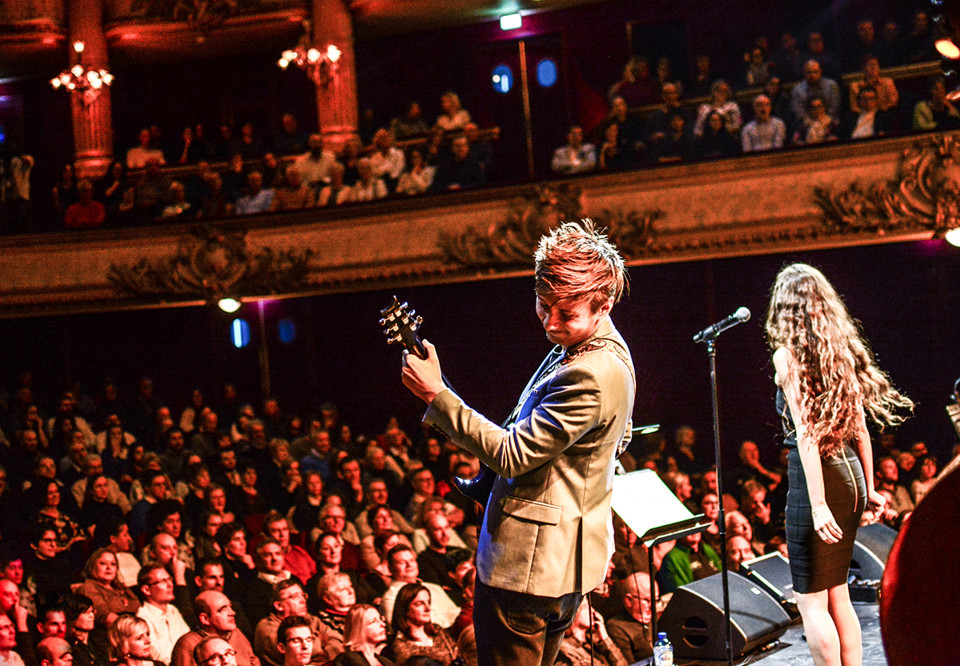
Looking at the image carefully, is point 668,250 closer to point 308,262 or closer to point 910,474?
point 910,474

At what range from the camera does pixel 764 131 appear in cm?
784

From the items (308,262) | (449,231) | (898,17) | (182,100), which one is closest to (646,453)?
(449,231)

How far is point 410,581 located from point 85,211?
5.57 metres

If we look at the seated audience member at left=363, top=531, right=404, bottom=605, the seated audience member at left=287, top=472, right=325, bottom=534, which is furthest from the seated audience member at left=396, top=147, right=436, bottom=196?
the seated audience member at left=363, top=531, right=404, bottom=605

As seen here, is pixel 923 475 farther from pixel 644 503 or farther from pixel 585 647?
pixel 644 503

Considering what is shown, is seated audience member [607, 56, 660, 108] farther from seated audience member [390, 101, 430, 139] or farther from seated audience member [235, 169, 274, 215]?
seated audience member [235, 169, 274, 215]

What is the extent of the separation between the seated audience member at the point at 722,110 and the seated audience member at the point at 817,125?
0.49 m

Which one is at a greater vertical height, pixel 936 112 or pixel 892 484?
pixel 936 112

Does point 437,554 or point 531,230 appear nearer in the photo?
point 437,554

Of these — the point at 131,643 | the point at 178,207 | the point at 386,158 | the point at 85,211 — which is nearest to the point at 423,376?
the point at 131,643

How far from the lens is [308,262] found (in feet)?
28.7

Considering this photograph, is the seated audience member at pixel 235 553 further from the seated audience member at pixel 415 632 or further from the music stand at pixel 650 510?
the music stand at pixel 650 510

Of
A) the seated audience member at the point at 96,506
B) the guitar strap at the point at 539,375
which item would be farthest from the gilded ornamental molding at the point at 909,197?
the guitar strap at the point at 539,375

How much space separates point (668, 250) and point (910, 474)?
246 centimetres
